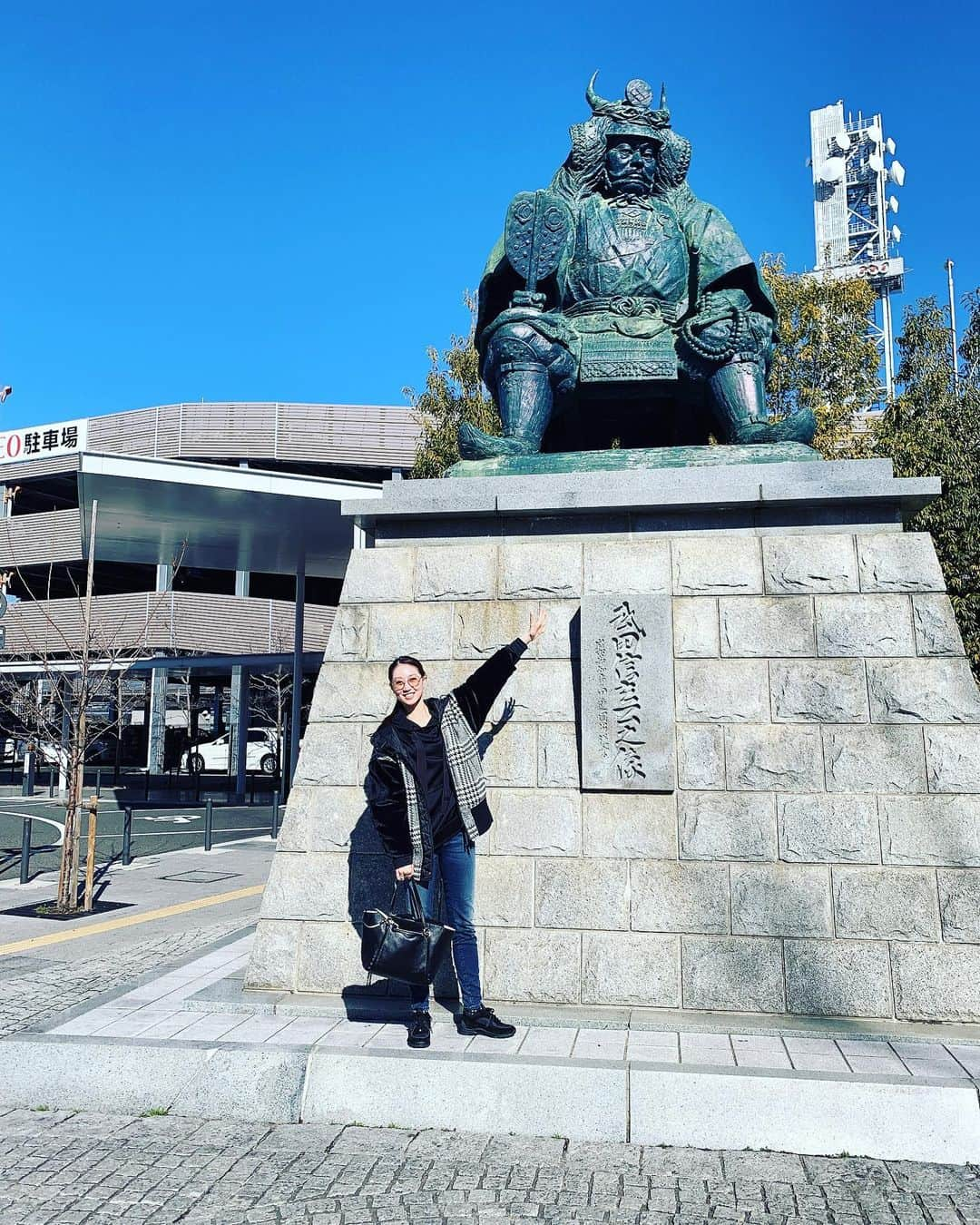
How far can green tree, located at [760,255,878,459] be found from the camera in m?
18.3

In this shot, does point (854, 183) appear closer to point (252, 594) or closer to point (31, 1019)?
point (252, 594)

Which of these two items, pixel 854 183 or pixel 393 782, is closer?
pixel 393 782

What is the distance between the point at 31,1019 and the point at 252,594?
2975 centimetres

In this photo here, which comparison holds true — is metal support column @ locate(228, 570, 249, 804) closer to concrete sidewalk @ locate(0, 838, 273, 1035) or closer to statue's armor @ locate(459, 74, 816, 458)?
concrete sidewalk @ locate(0, 838, 273, 1035)

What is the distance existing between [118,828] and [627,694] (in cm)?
1500

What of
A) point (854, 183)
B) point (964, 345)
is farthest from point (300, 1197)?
point (854, 183)

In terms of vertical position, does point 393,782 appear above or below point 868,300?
below

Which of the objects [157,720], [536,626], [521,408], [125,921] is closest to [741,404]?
[521,408]

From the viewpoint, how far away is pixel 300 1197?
3.52 metres

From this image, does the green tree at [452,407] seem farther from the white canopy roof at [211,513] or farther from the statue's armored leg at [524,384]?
the statue's armored leg at [524,384]

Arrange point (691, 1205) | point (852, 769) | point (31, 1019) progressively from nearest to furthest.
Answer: point (691, 1205) < point (852, 769) < point (31, 1019)

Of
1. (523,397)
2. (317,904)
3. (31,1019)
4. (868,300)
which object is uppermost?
(868,300)

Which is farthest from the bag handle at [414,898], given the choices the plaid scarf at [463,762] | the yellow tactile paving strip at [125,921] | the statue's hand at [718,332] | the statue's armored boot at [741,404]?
the yellow tactile paving strip at [125,921]

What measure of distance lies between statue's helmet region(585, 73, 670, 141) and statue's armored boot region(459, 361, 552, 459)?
1849 millimetres
